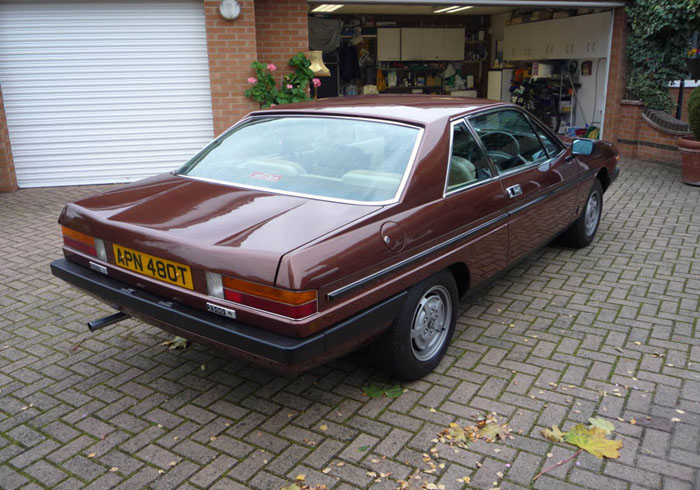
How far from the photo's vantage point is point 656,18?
10.1m

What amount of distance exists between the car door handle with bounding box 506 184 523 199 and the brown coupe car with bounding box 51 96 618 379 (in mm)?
16

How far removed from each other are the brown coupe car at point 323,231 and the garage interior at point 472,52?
8965 millimetres

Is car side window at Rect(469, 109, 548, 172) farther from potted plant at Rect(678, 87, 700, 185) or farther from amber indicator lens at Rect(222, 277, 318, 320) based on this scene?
potted plant at Rect(678, 87, 700, 185)

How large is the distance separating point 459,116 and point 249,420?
7.48 feet

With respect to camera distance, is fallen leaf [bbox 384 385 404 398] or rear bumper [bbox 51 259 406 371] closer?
rear bumper [bbox 51 259 406 371]

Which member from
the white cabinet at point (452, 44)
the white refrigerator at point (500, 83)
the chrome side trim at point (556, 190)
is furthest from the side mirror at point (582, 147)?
the white cabinet at point (452, 44)

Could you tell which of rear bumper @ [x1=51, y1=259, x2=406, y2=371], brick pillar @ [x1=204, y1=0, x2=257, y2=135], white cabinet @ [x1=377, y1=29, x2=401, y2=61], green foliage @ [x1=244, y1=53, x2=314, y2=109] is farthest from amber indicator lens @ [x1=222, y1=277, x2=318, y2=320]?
white cabinet @ [x1=377, y1=29, x2=401, y2=61]

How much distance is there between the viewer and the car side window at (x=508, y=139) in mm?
4073

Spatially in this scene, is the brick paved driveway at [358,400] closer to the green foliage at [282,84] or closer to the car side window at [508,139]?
the car side window at [508,139]

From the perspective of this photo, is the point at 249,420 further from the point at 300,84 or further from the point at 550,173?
the point at 300,84

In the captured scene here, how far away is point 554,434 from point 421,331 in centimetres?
89

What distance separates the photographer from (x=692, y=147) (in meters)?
8.48

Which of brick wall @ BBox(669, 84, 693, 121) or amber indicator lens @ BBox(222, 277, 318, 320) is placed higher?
brick wall @ BBox(669, 84, 693, 121)

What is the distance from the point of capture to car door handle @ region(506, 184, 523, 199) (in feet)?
13.4
